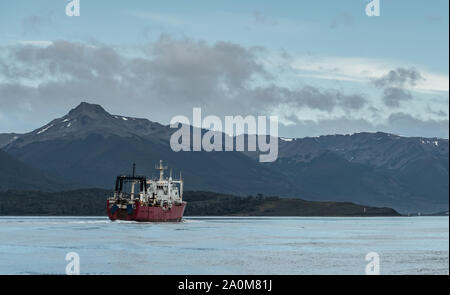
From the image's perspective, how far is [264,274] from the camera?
7706 centimetres

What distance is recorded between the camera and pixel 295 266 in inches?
3349
